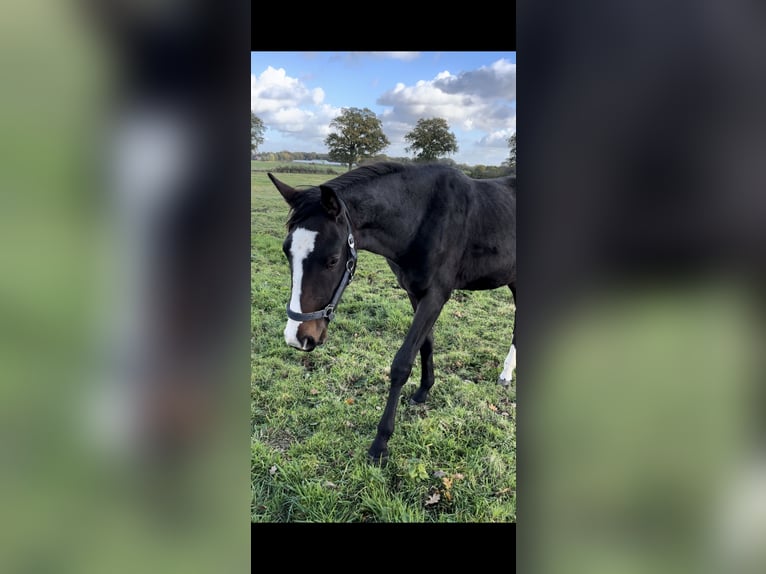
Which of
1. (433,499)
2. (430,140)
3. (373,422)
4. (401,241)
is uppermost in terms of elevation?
(430,140)

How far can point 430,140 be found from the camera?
5438 millimetres

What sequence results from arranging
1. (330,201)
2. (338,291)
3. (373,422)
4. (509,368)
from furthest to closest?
(509,368)
(373,422)
(338,291)
(330,201)

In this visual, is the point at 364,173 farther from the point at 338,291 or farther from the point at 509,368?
the point at 509,368

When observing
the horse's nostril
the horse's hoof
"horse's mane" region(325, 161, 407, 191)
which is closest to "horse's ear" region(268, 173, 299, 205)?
"horse's mane" region(325, 161, 407, 191)

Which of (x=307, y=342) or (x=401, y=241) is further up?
(x=401, y=241)

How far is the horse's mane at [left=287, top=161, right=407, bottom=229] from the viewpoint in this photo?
2.27 m
